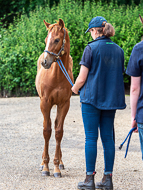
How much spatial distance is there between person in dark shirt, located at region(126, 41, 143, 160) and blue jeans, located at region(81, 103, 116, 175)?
63 centimetres

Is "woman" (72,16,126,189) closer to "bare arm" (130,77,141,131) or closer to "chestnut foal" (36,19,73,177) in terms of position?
"bare arm" (130,77,141,131)

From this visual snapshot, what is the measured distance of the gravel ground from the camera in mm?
3804

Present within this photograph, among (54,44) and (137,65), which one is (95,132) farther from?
(54,44)

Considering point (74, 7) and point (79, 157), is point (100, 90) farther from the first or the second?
point (74, 7)

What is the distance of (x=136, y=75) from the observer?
102 inches

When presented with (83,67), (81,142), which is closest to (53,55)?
(83,67)

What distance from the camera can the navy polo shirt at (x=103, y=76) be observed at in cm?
318

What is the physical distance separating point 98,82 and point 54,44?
0.93 meters

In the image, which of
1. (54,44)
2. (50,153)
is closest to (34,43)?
(50,153)

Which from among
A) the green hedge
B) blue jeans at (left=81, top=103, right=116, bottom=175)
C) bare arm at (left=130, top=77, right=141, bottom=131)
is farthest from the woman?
the green hedge

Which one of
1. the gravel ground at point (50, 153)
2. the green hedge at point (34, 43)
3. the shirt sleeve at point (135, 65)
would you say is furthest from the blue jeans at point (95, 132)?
the green hedge at point (34, 43)

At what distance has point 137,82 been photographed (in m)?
2.63

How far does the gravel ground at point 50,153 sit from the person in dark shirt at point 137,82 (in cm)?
132

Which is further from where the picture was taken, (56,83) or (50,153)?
(50,153)
